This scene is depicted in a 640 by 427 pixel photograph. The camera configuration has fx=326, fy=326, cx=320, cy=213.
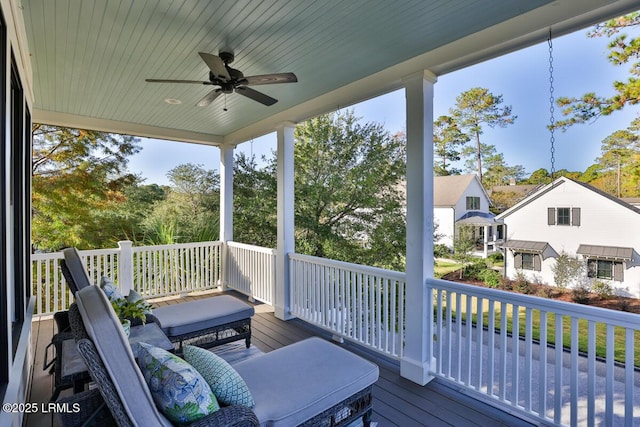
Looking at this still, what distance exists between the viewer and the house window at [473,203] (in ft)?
9.32

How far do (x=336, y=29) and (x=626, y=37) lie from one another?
1.91m

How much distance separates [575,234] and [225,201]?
5296mm

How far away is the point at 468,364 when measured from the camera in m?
2.73

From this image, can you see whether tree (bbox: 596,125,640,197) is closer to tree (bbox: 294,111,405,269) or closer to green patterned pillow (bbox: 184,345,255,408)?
green patterned pillow (bbox: 184,345,255,408)

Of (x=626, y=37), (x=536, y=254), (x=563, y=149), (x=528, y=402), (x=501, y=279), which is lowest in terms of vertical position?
(x=528, y=402)

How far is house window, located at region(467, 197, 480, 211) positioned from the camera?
2840 mm

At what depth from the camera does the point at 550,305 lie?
224cm

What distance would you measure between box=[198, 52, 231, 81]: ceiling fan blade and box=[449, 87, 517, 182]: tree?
7.15 feet

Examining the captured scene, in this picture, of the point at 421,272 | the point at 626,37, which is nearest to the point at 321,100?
the point at 421,272

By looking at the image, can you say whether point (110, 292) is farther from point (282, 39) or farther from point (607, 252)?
point (607, 252)

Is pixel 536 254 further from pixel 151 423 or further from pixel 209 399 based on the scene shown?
pixel 151 423

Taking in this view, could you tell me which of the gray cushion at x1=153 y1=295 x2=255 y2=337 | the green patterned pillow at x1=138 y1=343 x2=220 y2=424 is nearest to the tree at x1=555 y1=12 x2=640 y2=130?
the green patterned pillow at x1=138 y1=343 x2=220 y2=424

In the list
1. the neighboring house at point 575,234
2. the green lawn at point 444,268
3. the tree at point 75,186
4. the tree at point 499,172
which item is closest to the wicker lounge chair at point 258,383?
the green lawn at point 444,268

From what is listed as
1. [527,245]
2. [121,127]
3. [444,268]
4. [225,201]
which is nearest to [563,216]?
[527,245]
